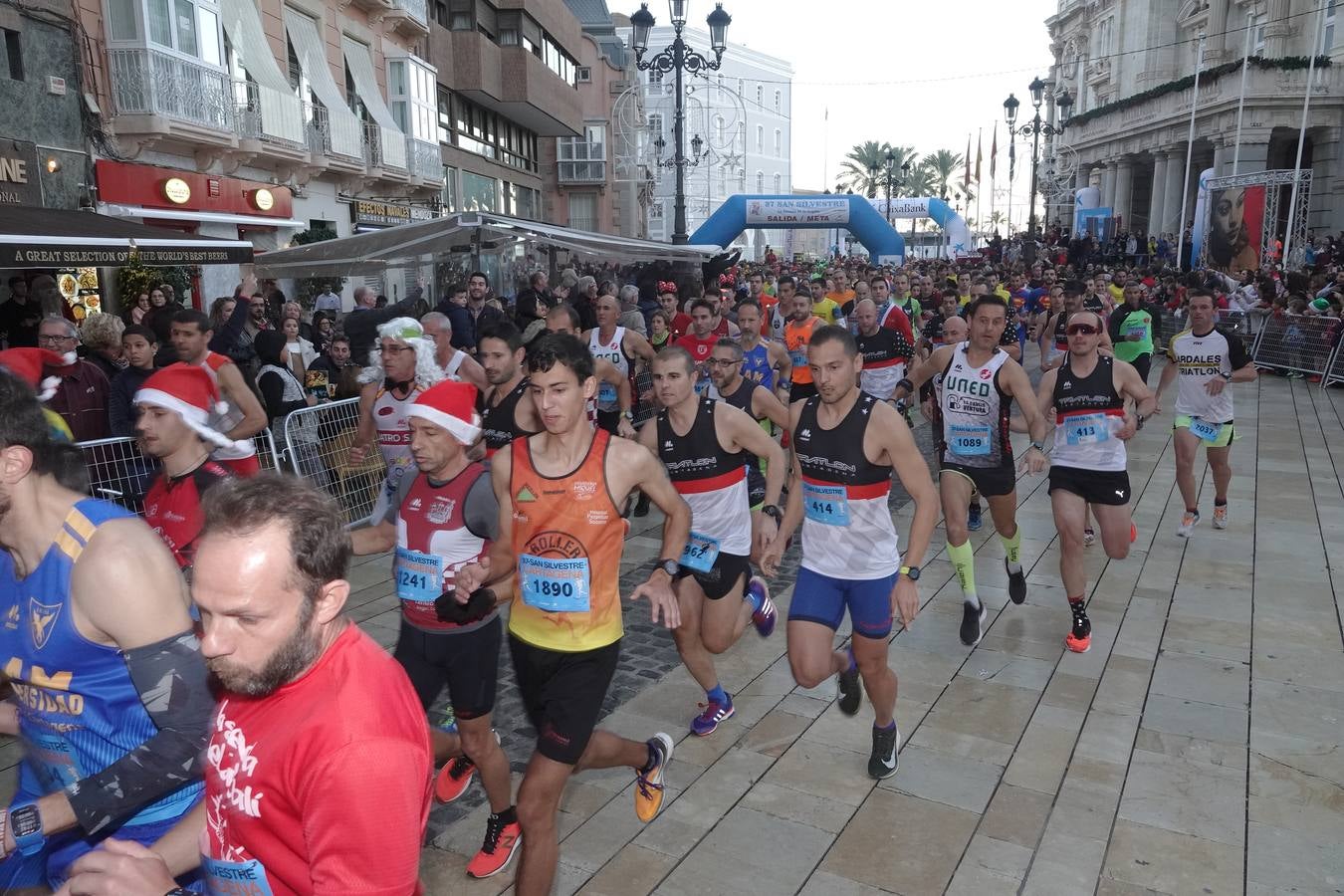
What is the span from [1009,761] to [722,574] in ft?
5.60

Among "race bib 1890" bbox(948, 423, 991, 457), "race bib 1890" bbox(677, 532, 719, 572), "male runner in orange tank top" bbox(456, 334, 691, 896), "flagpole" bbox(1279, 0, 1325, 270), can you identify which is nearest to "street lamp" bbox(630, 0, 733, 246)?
"race bib 1890" bbox(948, 423, 991, 457)

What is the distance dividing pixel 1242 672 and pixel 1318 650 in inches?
29.9

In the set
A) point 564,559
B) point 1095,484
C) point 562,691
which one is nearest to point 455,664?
point 562,691

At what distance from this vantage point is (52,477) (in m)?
2.45

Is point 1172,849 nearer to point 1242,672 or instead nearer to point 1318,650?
point 1242,672

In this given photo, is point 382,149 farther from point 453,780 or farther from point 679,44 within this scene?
point 453,780

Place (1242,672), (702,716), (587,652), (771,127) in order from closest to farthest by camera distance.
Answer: (587,652) → (702,716) → (1242,672) → (771,127)

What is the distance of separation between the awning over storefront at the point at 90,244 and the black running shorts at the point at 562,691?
7.71m

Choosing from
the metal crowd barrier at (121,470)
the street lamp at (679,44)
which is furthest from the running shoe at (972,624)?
the street lamp at (679,44)

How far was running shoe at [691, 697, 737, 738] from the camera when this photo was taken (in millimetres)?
4910

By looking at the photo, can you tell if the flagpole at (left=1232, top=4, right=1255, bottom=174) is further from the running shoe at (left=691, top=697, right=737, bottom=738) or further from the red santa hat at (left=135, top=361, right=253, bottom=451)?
the red santa hat at (left=135, top=361, right=253, bottom=451)

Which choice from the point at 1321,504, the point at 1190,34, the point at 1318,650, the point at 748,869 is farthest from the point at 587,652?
the point at 1190,34

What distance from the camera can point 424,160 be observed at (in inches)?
1009

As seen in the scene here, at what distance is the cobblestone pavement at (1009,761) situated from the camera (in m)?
3.77
